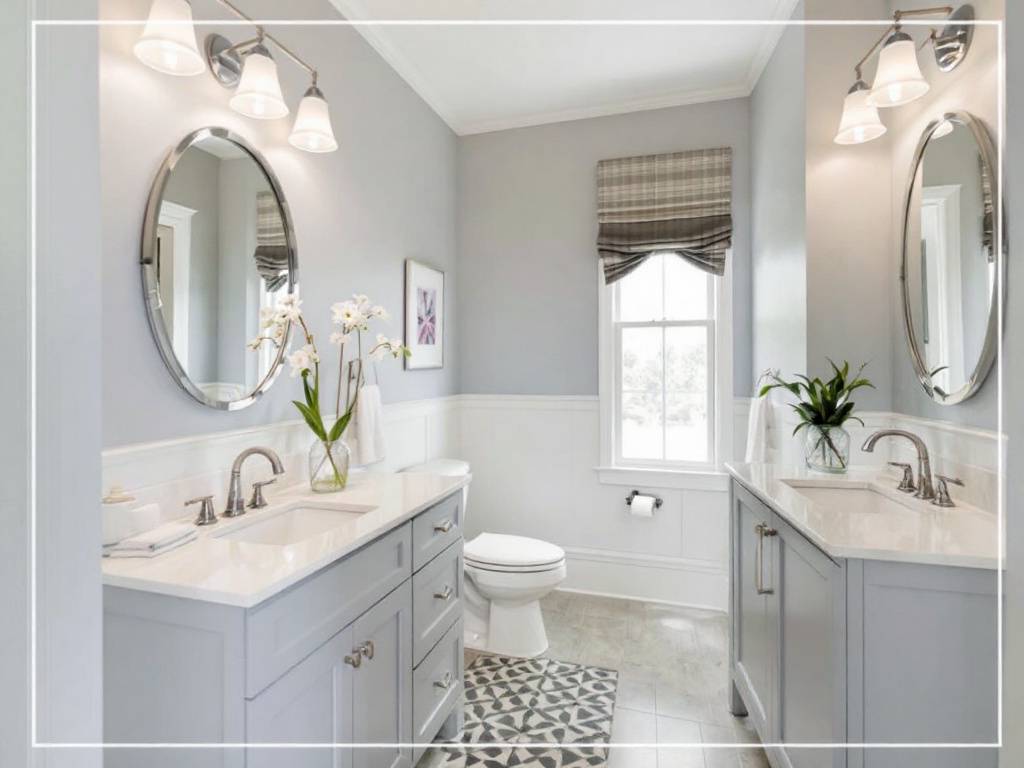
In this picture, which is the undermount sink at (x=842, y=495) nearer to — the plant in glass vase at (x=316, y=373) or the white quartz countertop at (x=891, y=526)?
the white quartz countertop at (x=891, y=526)

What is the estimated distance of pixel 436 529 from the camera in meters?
1.63

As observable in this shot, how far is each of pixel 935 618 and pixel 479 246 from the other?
2.76 meters

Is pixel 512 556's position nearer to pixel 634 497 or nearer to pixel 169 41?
pixel 634 497

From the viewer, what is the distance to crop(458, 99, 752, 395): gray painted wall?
9.65 ft

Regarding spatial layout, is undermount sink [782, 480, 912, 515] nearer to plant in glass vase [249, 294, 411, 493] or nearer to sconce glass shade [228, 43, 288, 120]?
plant in glass vase [249, 294, 411, 493]

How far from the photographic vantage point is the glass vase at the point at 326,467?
5.36 feet

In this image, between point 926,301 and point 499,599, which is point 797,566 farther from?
point 499,599

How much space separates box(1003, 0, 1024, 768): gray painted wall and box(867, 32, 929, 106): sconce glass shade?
1.03 metres

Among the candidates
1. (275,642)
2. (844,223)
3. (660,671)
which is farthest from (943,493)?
(275,642)

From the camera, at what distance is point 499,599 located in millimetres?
2264

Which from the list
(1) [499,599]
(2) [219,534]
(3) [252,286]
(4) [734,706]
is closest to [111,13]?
(3) [252,286]

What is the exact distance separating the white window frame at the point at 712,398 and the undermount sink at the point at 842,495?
1137 mm

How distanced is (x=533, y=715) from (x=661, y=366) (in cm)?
189

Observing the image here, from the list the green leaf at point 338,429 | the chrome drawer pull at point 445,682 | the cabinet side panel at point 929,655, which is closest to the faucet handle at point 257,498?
the green leaf at point 338,429
